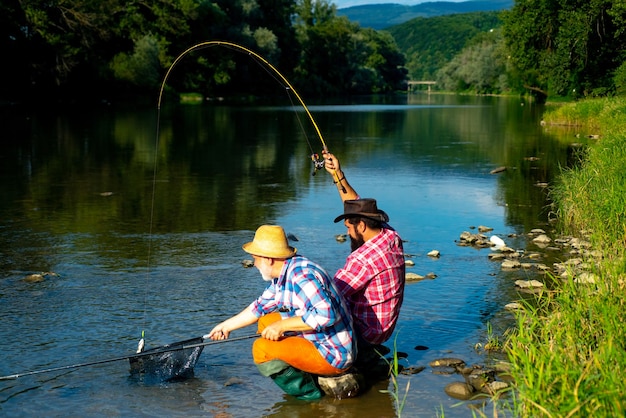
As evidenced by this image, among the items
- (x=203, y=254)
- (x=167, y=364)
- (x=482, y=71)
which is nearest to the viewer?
(x=167, y=364)

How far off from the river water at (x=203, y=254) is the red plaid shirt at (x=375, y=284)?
439 mm

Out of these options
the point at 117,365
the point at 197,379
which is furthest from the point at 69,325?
the point at 197,379

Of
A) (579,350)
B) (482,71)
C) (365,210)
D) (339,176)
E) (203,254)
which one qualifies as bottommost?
(203,254)

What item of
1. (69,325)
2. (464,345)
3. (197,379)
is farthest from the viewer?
(69,325)

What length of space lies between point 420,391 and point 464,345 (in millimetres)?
1047

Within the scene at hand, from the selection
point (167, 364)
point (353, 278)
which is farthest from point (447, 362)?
point (167, 364)

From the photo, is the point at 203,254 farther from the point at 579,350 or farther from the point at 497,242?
the point at 579,350

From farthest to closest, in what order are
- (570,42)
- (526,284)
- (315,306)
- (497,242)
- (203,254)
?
(570,42), (497,242), (203,254), (526,284), (315,306)

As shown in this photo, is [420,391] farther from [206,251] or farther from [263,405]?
[206,251]

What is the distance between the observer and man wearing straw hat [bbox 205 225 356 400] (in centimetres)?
501

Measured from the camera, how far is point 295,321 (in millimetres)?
5070

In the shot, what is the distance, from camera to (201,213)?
495 inches

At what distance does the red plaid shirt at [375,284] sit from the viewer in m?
5.58

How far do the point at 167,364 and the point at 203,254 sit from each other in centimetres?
396
